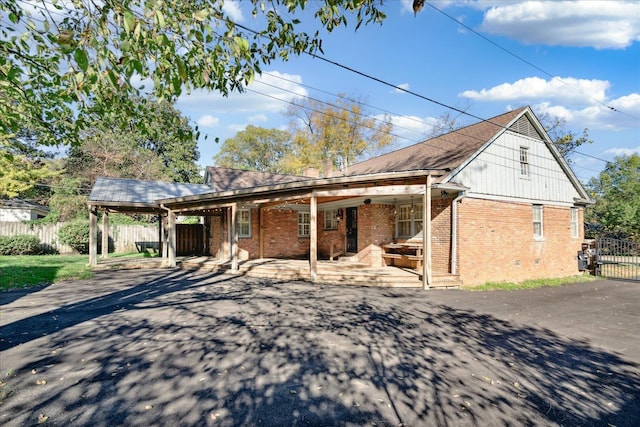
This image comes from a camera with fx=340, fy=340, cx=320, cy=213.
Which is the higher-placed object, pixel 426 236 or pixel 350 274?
pixel 426 236

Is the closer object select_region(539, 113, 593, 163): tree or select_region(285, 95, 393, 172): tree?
select_region(539, 113, 593, 163): tree

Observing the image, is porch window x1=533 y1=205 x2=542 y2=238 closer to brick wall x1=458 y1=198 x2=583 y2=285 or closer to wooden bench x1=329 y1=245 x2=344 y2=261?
brick wall x1=458 y1=198 x2=583 y2=285

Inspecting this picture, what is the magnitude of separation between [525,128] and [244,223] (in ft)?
40.8

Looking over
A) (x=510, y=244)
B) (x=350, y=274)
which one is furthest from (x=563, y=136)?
(x=350, y=274)

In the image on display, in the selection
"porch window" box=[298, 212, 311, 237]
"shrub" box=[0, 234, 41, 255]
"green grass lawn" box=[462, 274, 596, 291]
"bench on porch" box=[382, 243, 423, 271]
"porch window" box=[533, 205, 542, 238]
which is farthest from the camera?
"shrub" box=[0, 234, 41, 255]

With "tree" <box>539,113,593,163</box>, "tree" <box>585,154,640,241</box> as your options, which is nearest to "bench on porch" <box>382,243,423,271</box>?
"tree" <box>585,154,640,241</box>

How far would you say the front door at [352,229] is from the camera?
1445 cm

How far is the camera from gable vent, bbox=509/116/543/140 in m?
13.1

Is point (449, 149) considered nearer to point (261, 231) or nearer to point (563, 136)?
point (261, 231)

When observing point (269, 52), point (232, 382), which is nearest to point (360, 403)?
point (232, 382)

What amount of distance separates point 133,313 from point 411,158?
12581 millimetres

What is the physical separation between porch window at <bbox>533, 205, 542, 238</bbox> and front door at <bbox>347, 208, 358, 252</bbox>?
23.4 ft

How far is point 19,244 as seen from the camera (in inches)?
725

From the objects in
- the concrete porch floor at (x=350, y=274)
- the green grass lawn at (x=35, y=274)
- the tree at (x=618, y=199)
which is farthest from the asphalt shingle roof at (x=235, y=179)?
the tree at (x=618, y=199)
